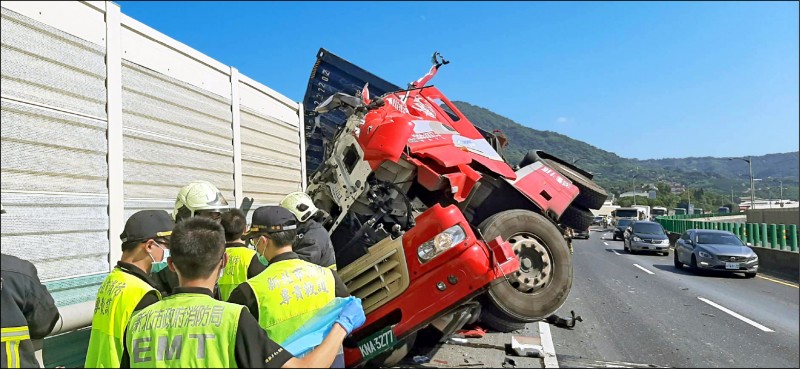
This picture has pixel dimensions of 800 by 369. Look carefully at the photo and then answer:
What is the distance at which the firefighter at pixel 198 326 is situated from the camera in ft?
6.44

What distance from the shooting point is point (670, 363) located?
15.2 feet

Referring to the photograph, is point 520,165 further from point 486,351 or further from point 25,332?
point 25,332

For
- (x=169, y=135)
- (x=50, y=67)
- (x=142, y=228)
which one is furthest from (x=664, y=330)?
(x=50, y=67)

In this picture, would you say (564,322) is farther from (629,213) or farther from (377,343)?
(629,213)

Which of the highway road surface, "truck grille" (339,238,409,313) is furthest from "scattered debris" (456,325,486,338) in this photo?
"truck grille" (339,238,409,313)

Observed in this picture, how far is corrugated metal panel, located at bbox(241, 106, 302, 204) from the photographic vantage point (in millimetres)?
6492

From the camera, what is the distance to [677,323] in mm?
6992

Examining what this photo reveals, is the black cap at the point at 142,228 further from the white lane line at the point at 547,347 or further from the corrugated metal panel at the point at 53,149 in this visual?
A: the white lane line at the point at 547,347

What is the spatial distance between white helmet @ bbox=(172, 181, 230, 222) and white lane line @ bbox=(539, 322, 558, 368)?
3.00 metres

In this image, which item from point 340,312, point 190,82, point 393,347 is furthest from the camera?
point 190,82

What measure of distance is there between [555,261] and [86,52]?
4.35 meters

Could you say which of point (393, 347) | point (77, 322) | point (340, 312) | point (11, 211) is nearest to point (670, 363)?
point (393, 347)

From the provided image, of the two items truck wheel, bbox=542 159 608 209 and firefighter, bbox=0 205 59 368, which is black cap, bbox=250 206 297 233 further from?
truck wheel, bbox=542 159 608 209

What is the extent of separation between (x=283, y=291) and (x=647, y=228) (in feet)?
69.3
